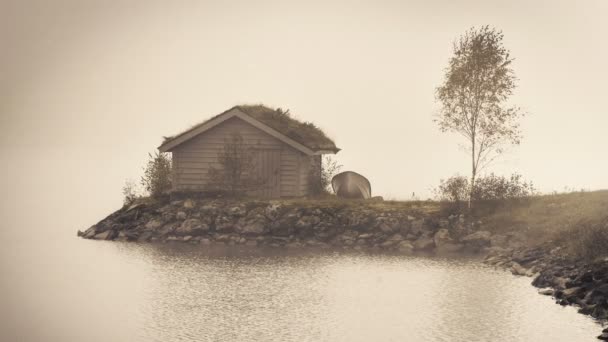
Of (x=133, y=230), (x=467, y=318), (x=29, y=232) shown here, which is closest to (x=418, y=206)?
(x=133, y=230)

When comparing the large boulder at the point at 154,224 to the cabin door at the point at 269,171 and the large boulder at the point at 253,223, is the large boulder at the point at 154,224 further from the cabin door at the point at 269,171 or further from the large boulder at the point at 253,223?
the cabin door at the point at 269,171

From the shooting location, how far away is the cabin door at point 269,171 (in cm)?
4288

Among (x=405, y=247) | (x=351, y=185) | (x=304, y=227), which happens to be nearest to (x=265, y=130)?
(x=351, y=185)

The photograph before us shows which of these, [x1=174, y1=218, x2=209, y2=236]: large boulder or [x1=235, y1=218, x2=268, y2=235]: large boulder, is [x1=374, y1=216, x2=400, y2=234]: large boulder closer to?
[x1=235, y1=218, x2=268, y2=235]: large boulder

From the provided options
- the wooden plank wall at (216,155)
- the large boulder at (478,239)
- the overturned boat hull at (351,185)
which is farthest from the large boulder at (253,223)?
the large boulder at (478,239)

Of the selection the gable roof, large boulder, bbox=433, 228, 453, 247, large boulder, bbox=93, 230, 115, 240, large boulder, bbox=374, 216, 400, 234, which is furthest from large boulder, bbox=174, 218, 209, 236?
large boulder, bbox=433, 228, 453, 247

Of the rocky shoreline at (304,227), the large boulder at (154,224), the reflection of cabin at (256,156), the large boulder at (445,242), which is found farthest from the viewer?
the reflection of cabin at (256,156)

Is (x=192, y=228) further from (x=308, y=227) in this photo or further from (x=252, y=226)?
(x=308, y=227)

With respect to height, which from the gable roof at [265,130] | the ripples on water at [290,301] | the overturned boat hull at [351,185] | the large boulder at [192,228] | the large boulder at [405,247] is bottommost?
the ripples on water at [290,301]

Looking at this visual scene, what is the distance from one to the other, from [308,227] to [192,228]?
5637 millimetres

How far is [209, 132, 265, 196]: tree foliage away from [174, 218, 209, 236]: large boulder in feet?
11.9

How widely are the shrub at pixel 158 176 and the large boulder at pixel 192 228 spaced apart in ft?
16.1

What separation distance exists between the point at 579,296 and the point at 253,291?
9997 millimetres

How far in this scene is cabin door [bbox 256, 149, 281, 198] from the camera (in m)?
42.9
